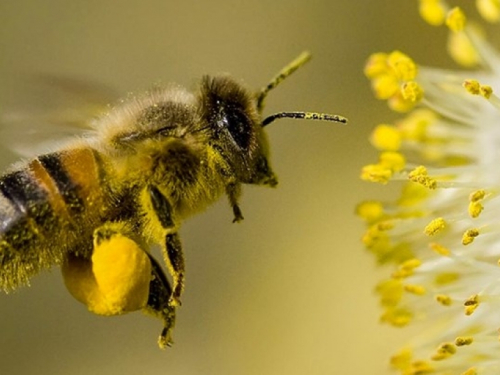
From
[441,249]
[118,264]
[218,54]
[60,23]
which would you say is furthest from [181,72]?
[118,264]

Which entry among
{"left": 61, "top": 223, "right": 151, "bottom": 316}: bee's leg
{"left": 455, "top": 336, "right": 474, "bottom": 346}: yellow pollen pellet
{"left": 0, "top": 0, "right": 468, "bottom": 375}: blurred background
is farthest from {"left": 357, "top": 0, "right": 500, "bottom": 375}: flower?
{"left": 0, "top": 0, "right": 468, "bottom": 375}: blurred background

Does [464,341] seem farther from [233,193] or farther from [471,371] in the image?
[233,193]

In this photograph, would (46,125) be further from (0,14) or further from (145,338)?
(0,14)

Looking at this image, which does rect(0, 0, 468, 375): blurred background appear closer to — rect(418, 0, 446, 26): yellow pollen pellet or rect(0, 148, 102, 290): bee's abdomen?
rect(418, 0, 446, 26): yellow pollen pellet

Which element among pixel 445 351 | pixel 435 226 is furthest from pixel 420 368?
pixel 435 226

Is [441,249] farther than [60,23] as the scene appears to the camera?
No

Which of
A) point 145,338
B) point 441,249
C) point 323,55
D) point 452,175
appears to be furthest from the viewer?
point 323,55
